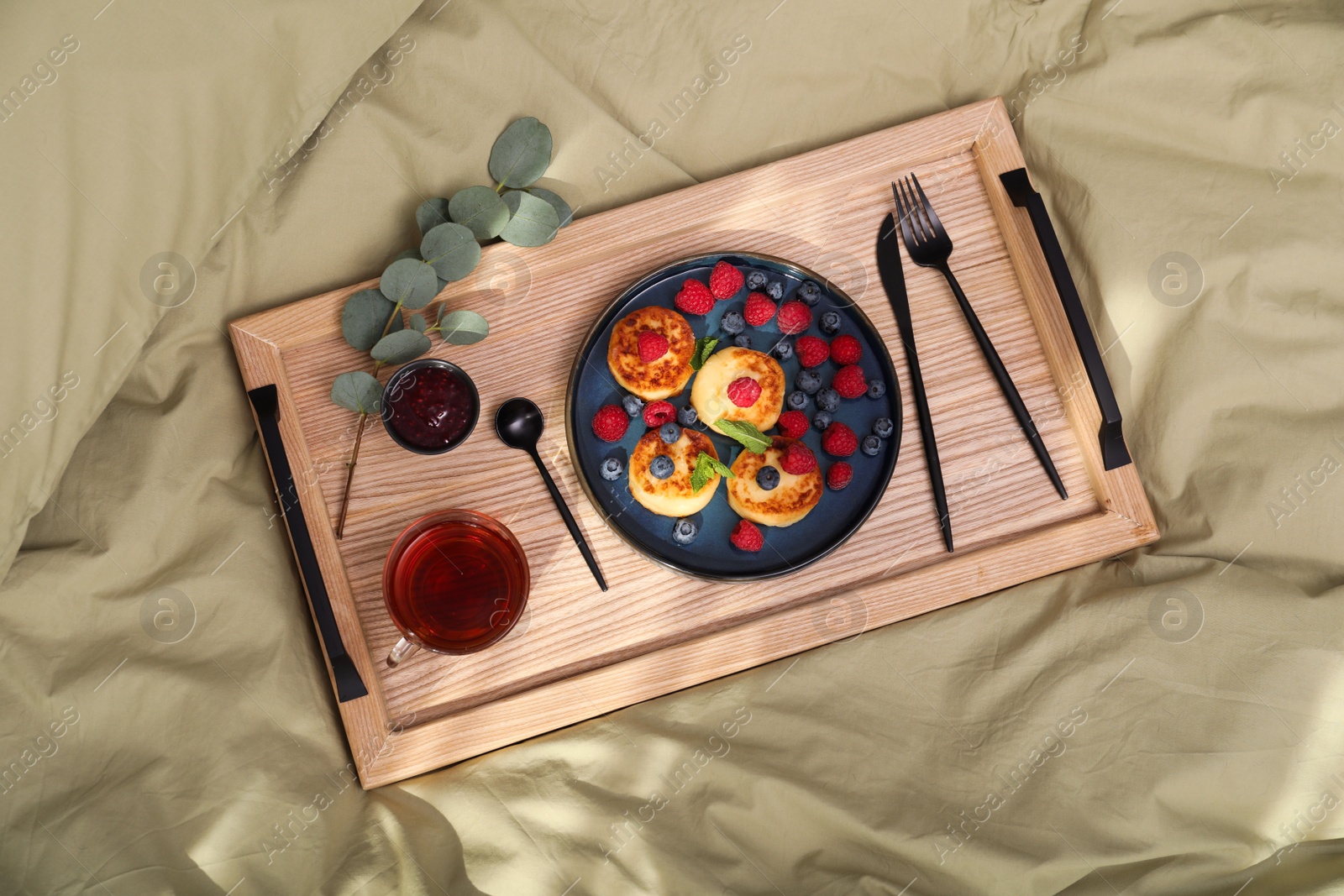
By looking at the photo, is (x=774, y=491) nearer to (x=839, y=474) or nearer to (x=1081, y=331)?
(x=839, y=474)

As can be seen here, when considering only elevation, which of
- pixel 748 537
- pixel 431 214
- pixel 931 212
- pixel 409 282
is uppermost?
pixel 431 214

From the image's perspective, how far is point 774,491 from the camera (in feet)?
4.72

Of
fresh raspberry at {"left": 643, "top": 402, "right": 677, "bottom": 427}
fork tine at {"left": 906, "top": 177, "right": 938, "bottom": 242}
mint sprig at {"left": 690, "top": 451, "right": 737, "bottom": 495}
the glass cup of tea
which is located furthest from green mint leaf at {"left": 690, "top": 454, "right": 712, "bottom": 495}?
fork tine at {"left": 906, "top": 177, "right": 938, "bottom": 242}

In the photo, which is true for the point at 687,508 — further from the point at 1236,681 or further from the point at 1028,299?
the point at 1236,681

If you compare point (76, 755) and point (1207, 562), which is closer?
point (76, 755)

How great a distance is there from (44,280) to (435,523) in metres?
0.69

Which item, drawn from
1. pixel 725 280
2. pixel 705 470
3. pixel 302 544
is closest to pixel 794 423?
pixel 705 470

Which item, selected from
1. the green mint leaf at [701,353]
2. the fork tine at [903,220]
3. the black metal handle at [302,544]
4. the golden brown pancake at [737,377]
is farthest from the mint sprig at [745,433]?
the black metal handle at [302,544]

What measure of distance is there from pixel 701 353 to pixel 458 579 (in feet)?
2.01

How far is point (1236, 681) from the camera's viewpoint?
1.39 m

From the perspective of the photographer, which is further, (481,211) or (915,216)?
(915,216)

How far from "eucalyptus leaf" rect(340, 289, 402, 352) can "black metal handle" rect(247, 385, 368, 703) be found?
176 mm

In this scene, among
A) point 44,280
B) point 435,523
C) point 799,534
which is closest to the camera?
point 44,280

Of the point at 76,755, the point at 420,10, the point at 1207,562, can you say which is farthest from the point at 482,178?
the point at 1207,562
